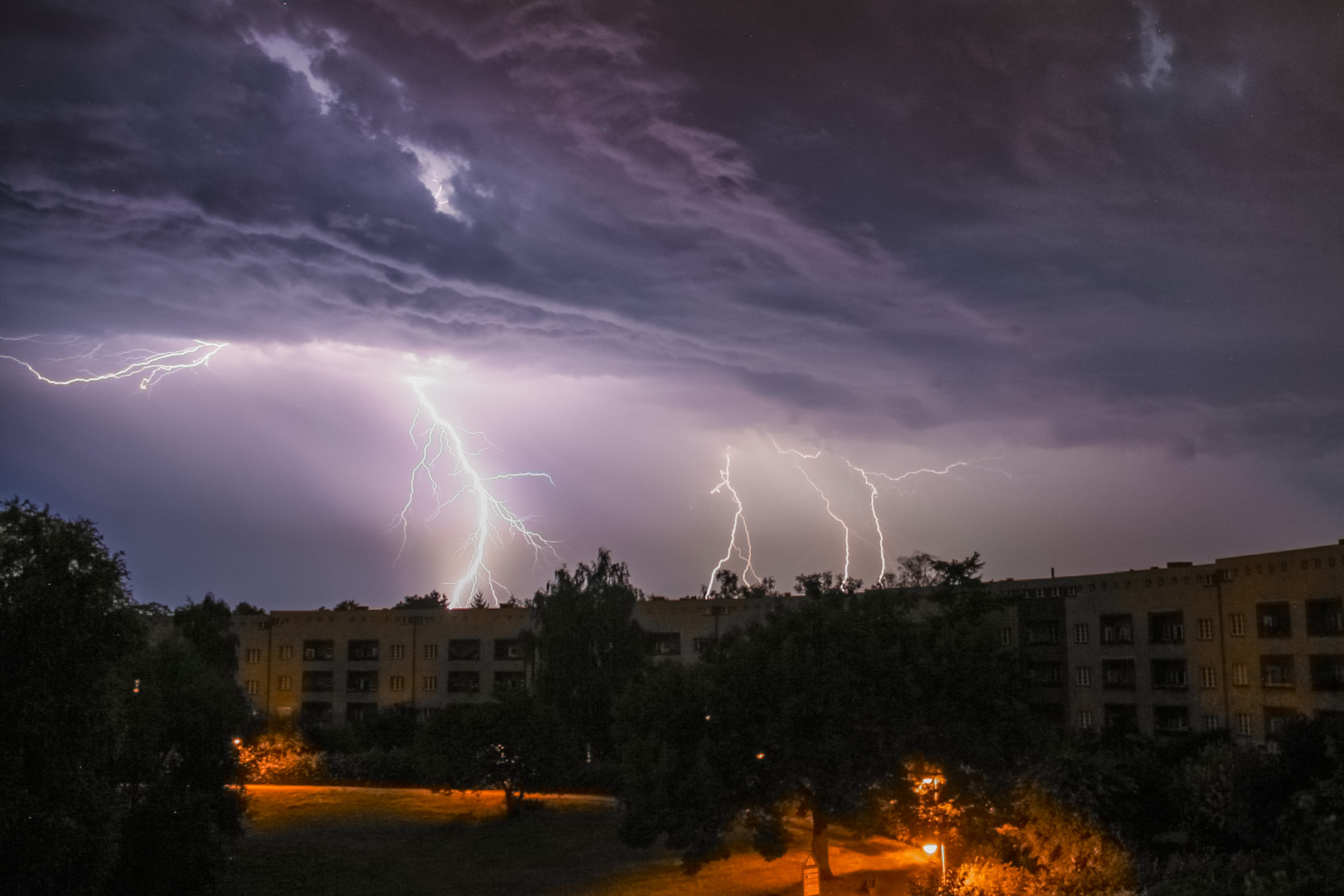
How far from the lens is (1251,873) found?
2055 cm

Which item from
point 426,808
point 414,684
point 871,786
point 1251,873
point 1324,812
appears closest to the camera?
point 1251,873

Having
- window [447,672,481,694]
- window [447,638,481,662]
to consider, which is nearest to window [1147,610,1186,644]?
window [447,672,481,694]

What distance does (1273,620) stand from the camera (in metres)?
49.8

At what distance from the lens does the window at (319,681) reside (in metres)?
83.5

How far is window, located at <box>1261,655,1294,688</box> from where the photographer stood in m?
49.3

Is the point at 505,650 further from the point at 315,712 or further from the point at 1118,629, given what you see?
the point at 1118,629

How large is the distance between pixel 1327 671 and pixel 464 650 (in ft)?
179

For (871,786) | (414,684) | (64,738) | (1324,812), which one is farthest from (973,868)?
(414,684)

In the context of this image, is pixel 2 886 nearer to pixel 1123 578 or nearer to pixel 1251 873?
pixel 1251 873

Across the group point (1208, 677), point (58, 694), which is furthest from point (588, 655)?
point (58, 694)

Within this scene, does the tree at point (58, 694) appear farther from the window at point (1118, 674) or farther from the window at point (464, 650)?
the window at point (464, 650)

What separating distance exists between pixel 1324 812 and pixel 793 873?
56.2ft

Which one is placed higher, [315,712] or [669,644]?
[669,644]

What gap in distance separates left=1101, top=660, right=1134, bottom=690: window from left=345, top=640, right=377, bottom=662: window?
51.2m
